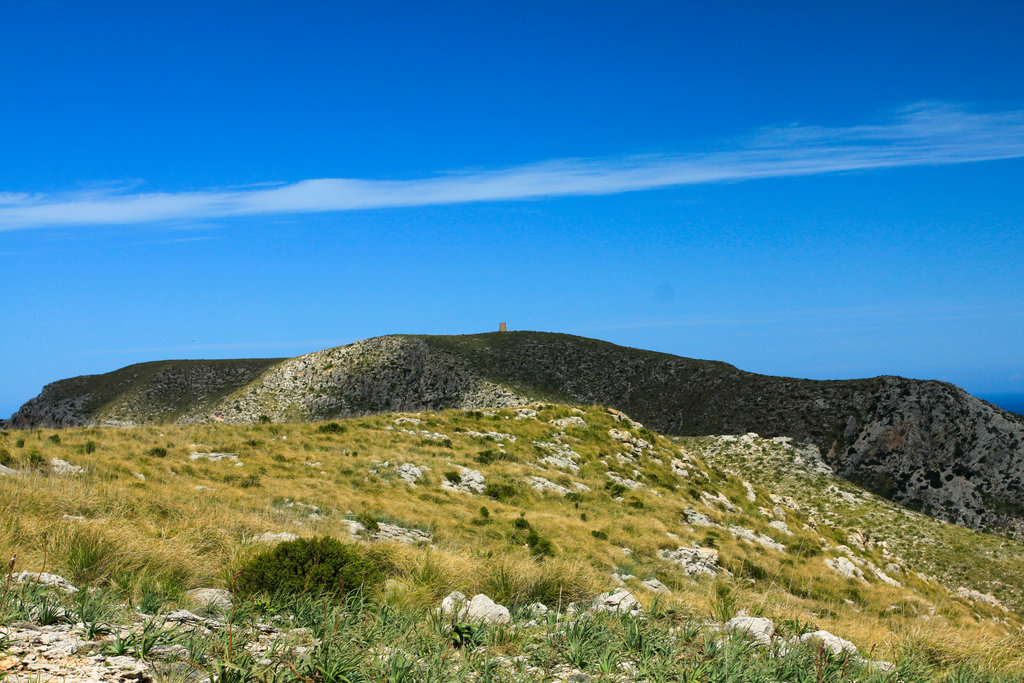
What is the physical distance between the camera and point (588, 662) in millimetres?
Answer: 6859

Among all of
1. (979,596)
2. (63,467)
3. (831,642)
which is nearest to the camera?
(831,642)

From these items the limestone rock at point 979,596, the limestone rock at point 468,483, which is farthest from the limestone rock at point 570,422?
the limestone rock at point 979,596

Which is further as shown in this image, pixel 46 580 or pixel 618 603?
pixel 618 603

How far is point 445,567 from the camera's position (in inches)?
421

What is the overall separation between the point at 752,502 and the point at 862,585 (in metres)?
8.18

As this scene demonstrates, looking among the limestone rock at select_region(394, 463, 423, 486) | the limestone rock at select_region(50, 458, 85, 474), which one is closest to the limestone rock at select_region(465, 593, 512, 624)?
the limestone rock at select_region(50, 458, 85, 474)

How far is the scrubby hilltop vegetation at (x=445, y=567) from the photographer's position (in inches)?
261

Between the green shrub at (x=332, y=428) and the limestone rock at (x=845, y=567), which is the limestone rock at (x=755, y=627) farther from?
the green shrub at (x=332, y=428)

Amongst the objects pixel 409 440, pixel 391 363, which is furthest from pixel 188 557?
pixel 391 363

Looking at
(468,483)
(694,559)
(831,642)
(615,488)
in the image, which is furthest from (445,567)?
(615,488)

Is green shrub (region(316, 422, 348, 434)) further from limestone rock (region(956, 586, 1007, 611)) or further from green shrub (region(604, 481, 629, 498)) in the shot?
limestone rock (region(956, 586, 1007, 611))

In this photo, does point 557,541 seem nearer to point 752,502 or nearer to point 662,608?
point 662,608

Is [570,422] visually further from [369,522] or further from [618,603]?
[618,603]

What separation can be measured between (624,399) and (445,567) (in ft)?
246
